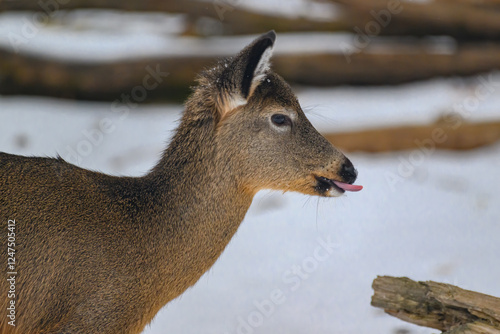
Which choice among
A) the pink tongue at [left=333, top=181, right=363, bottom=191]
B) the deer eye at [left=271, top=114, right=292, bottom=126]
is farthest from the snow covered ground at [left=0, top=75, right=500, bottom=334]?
the pink tongue at [left=333, top=181, right=363, bottom=191]

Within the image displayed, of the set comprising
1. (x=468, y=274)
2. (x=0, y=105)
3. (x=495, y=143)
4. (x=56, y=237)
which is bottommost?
(x=0, y=105)

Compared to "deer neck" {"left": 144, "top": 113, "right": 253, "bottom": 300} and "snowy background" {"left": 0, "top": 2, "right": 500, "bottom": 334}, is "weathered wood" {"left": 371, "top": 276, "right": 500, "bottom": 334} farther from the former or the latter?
"deer neck" {"left": 144, "top": 113, "right": 253, "bottom": 300}

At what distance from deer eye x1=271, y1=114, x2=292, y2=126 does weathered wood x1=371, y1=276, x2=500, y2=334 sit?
123 centimetres

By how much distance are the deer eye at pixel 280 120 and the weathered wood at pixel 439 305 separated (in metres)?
1.23

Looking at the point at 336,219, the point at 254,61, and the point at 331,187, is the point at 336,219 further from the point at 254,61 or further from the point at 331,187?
the point at 254,61

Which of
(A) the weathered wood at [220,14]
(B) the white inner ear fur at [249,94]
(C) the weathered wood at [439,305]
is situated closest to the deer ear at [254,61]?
(B) the white inner ear fur at [249,94]

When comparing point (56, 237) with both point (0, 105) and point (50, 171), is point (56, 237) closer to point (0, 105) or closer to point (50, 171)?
point (50, 171)

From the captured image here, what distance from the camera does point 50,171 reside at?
432 centimetres

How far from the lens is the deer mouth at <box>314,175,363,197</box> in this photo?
4660 mm

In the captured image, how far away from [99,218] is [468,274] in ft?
12.8

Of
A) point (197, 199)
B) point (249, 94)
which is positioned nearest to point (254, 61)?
point (249, 94)

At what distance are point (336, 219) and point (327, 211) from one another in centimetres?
27

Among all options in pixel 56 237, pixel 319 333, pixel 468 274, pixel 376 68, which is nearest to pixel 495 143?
pixel 376 68

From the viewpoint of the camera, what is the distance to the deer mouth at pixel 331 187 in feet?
15.3
